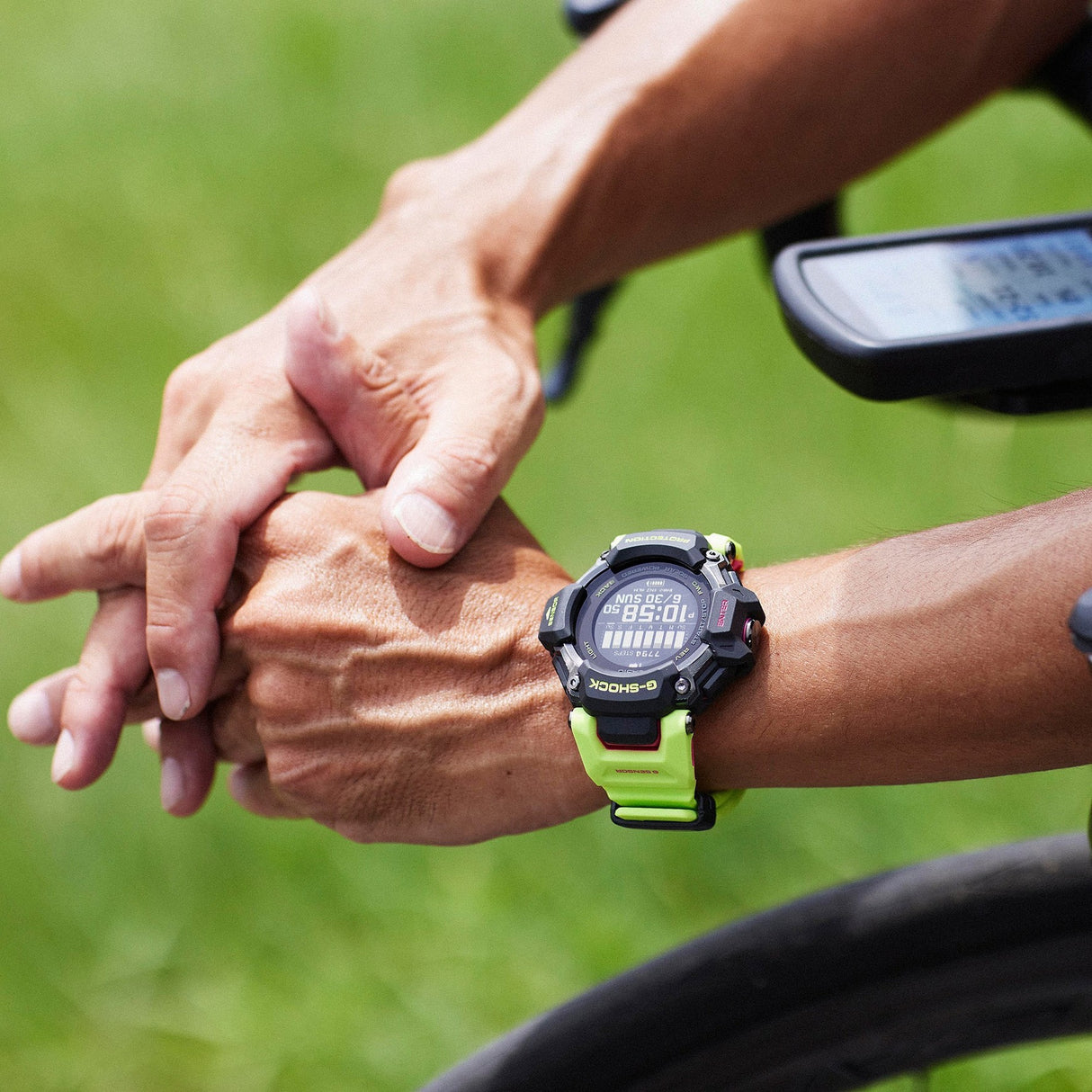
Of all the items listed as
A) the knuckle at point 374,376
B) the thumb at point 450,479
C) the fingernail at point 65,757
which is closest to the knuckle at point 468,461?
the thumb at point 450,479

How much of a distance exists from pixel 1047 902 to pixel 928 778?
0.66ft

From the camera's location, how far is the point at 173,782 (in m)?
1.41

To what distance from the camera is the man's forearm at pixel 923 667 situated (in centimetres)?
101

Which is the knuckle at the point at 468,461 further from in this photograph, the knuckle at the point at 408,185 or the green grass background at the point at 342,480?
the green grass background at the point at 342,480

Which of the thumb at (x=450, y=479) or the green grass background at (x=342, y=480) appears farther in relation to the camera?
the green grass background at (x=342, y=480)

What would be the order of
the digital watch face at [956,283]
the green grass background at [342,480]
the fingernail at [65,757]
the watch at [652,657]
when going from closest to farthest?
the watch at [652,657]
the digital watch face at [956,283]
the fingernail at [65,757]
the green grass background at [342,480]

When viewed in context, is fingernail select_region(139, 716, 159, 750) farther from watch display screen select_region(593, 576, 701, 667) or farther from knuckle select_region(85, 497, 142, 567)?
watch display screen select_region(593, 576, 701, 667)

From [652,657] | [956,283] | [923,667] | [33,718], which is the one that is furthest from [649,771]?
[33,718]

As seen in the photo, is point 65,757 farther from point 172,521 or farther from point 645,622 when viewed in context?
point 645,622

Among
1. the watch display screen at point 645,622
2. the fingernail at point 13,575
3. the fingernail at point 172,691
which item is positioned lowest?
the watch display screen at point 645,622

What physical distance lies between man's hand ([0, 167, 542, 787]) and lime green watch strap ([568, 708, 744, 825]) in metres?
0.26

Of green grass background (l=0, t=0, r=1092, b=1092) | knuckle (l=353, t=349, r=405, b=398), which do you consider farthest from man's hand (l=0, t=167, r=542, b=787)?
green grass background (l=0, t=0, r=1092, b=1092)

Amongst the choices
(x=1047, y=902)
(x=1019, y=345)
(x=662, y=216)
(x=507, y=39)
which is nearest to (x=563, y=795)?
(x=1047, y=902)

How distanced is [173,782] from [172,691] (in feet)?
0.45
